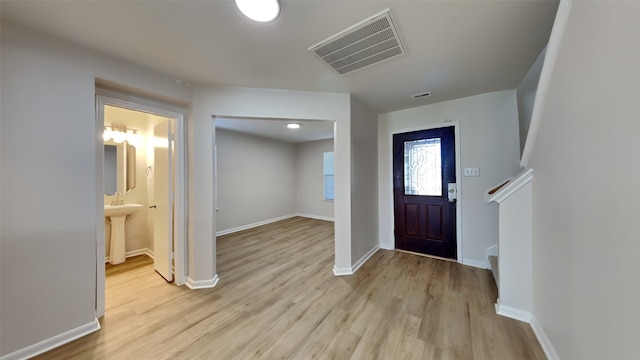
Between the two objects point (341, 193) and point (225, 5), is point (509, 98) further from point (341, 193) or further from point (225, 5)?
point (225, 5)

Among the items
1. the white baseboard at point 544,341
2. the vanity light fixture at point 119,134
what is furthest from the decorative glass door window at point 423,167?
the vanity light fixture at point 119,134

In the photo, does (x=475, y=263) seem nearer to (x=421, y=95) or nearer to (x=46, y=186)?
(x=421, y=95)

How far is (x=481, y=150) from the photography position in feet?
9.18

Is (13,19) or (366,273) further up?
(13,19)

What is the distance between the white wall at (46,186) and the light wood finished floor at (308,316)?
0.31 meters

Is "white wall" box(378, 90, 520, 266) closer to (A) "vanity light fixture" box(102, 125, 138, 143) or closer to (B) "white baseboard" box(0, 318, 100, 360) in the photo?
(B) "white baseboard" box(0, 318, 100, 360)

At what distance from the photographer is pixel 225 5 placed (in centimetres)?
127

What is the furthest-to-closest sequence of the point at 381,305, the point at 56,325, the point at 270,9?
the point at 381,305 < the point at 56,325 < the point at 270,9

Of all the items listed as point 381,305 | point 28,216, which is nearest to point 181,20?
point 28,216

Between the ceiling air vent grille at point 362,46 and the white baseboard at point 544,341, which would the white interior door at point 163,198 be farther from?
the white baseboard at point 544,341

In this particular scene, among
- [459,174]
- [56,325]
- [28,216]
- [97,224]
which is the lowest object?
[56,325]

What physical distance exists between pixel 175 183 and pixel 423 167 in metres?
3.41

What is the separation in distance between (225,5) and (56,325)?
2596 mm

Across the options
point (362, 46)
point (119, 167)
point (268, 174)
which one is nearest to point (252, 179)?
point (268, 174)
